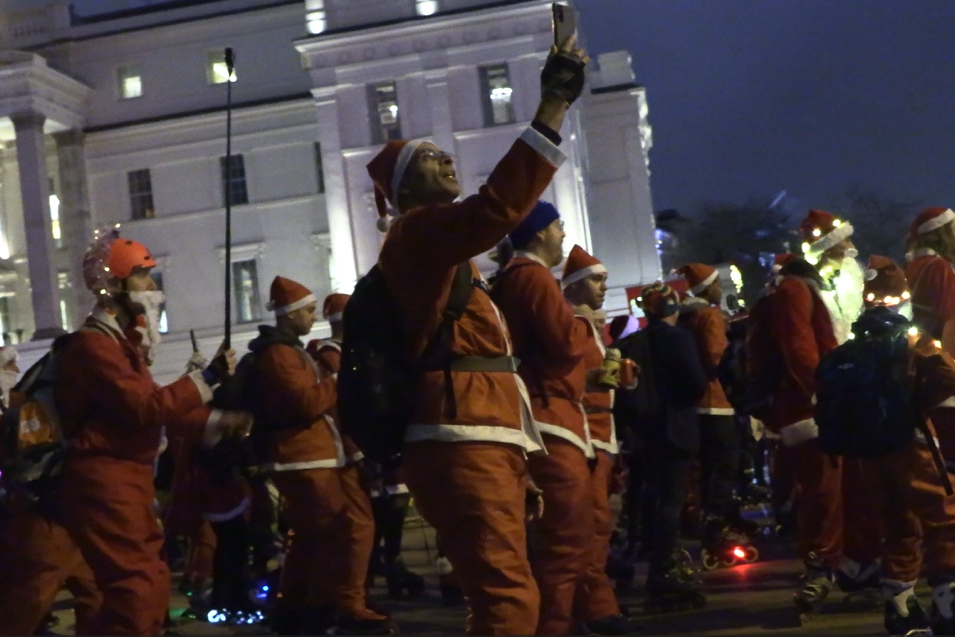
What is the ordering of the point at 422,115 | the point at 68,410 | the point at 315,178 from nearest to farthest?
1. the point at 68,410
2. the point at 422,115
3. the point at 315,178

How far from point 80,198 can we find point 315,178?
8.97 m

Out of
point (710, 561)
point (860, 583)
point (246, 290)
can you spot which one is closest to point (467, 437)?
point (860, 583)

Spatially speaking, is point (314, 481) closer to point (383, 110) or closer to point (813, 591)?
point (813, 591)

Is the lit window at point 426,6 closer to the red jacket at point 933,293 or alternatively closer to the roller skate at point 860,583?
the red jacket at point 933,293

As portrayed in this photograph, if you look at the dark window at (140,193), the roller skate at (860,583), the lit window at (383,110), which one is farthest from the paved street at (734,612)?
the dark window at (140,193)

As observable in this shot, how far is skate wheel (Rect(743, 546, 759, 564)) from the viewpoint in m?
11.4

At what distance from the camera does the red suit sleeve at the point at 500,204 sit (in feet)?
14.4

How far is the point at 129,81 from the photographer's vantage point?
57.4 metres

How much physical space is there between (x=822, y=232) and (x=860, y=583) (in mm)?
2160

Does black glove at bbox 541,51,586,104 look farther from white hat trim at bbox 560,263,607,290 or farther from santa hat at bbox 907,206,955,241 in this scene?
santa hat at bbox 907,206,955,241

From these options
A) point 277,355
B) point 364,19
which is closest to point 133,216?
point 364,19

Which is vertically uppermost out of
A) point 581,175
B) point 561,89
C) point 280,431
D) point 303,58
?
point 303,58

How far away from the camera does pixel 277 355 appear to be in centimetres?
871

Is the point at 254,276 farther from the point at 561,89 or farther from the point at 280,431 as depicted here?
the point at 561,89
